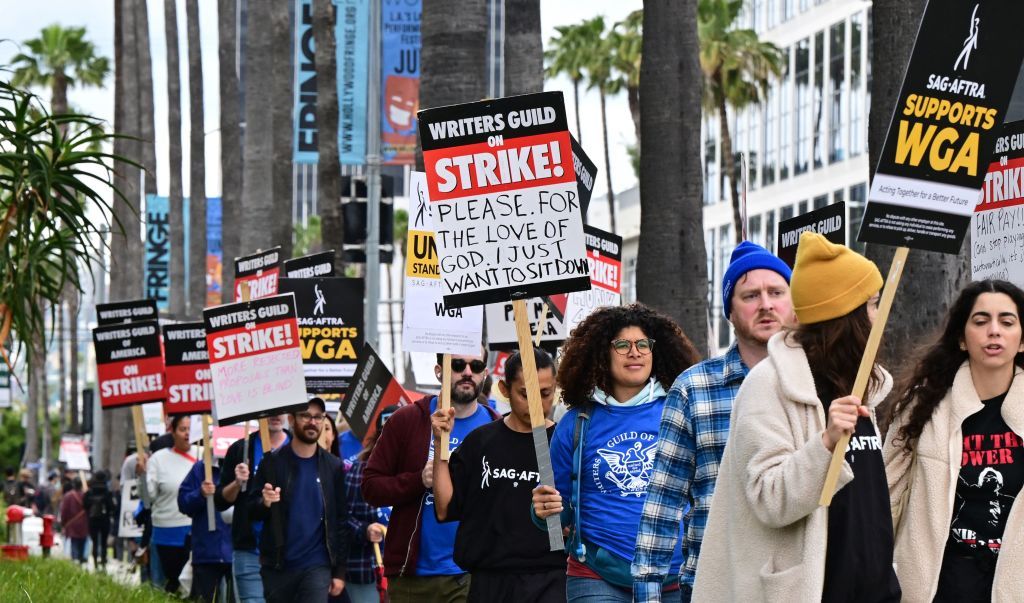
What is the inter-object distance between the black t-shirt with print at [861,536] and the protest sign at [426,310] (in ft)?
16.7

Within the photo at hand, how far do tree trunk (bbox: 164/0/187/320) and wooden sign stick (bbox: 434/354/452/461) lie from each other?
36150 mm

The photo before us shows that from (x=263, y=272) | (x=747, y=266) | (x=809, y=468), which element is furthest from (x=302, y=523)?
(x=809, y=468)

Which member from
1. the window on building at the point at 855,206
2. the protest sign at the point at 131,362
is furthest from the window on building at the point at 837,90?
the protest sign at the point at 131,362

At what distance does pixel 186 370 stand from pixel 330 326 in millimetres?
1380

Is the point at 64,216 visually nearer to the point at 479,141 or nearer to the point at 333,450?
the point at 479,141

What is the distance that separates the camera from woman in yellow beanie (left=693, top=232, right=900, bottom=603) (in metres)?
5.35

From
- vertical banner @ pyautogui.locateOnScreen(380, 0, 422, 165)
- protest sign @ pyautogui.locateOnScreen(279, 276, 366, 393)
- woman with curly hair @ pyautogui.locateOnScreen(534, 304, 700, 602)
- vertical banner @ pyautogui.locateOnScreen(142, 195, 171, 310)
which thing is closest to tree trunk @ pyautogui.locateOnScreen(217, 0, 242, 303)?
vertical banner @ pyautogui.locateOnScreen(380, 0, 422, 165)

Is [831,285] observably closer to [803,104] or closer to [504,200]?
[504,200]

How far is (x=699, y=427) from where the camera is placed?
21.9 feet

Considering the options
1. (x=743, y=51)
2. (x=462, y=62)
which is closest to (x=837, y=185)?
(x=743, y=51)

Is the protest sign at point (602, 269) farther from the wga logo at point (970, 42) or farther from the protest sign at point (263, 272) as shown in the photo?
the wga logo at point (970, 42)

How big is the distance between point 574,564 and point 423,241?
213 inches

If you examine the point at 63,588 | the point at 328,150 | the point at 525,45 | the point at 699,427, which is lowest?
the point at 63,588

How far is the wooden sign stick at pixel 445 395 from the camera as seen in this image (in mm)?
9664
